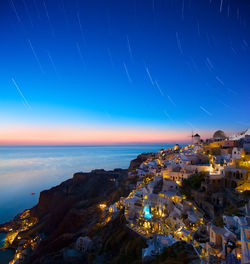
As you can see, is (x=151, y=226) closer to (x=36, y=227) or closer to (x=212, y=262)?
(x=212, y=262)

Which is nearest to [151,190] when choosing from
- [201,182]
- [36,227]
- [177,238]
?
[201,182]

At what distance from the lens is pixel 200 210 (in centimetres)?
1786

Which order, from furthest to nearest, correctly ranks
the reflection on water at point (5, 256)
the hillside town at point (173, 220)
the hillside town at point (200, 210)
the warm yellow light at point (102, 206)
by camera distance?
1. the warm yellow light at point (102, 206)
2. the reflection on water at point (5, 256)
3. the hillside town at point (173, 220)
4. the hillside town at point (200, 210)

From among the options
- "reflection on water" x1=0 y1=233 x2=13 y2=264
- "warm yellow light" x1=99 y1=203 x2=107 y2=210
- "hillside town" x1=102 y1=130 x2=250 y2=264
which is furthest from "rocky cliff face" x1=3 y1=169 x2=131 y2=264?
"hillside town" x1=102 y1=130 x2=250 y2=264

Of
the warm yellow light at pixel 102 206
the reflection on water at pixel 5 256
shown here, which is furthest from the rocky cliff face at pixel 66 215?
the reflection on water at pixel 5 256

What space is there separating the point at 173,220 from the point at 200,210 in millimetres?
3140

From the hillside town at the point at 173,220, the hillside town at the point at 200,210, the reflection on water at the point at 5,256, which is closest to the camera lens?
the hillside town at the point at 200,210

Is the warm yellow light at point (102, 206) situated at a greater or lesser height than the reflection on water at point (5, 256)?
greater

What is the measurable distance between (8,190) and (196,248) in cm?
6954

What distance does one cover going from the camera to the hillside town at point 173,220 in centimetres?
1200

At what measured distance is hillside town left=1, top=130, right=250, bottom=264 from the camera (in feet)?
39.4

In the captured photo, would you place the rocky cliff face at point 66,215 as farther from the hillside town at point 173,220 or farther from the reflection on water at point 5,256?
the reflection on water at point 5,256

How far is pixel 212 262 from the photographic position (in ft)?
33.7

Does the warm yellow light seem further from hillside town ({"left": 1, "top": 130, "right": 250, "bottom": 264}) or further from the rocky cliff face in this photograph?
the rocky cliff face
